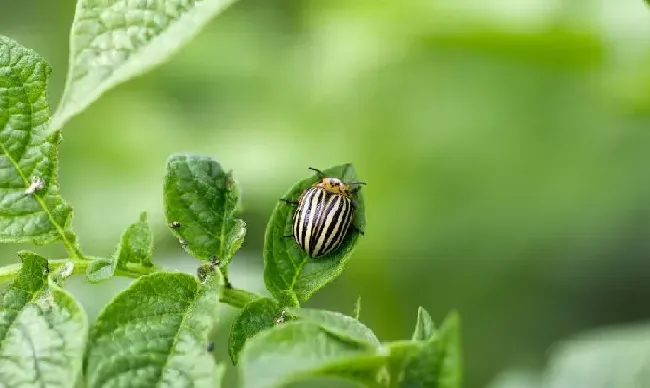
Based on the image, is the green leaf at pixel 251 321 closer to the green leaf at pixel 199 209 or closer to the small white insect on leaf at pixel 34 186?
the green leaf at pixel 199 209

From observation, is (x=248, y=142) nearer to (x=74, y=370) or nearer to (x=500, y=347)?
(x=500, y=347)

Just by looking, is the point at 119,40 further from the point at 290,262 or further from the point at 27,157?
the point at 290,262

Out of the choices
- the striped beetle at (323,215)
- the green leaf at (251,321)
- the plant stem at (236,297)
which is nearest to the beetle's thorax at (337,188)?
the striped beetle at (323,215)

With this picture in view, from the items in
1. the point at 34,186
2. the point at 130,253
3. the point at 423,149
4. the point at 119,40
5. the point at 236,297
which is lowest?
the point at 423,149

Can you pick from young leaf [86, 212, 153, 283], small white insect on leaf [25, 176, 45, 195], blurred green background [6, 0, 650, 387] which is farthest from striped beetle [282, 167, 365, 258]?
blurred green background [6, 0, 650, 387]

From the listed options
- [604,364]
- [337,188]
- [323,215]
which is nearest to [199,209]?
[323,215]

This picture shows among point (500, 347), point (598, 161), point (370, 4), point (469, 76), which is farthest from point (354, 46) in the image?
point (500, 347)
